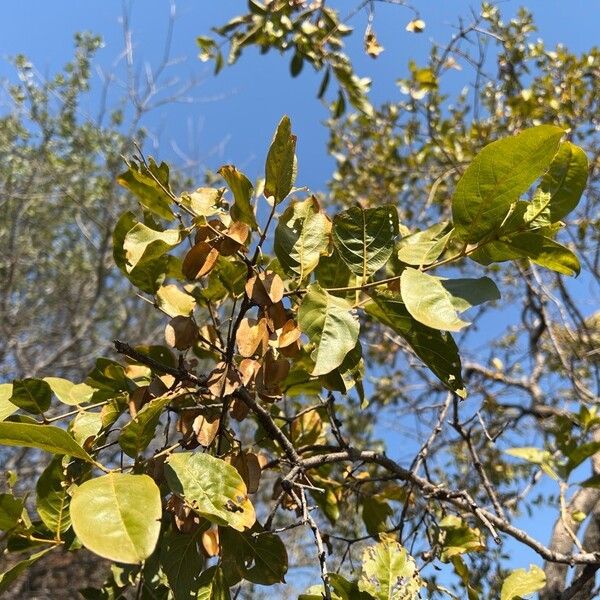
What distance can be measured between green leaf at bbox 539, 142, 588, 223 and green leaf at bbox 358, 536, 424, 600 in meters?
0.48

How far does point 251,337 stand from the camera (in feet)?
2.52

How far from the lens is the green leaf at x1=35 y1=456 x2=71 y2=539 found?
73 centimetres

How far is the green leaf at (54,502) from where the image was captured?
0.73 metres

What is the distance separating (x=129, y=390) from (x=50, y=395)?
13 centimetres

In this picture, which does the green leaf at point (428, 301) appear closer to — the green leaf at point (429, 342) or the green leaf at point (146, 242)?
the green leaf at point (429, 342)

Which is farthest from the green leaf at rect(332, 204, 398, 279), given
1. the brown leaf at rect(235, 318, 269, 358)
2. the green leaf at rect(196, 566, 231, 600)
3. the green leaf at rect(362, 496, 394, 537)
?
the green leaf at rect(362, 496, 394, 537)

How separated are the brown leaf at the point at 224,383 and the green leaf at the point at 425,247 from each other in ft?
0.92

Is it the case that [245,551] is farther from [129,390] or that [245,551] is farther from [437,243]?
[437,243]

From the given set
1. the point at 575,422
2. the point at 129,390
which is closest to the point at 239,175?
the point at 129,390

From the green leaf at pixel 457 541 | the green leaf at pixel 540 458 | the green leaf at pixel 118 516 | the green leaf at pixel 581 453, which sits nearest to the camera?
the green leaf at pixel 118 516

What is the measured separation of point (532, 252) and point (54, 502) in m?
0.70

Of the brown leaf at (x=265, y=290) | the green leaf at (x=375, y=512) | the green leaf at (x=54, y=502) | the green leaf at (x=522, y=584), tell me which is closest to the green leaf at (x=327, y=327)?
the brown leaf at (x=265, y=290)

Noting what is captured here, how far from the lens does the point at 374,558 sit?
75 centimetres

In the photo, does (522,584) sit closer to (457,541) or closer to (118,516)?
(457,541)
